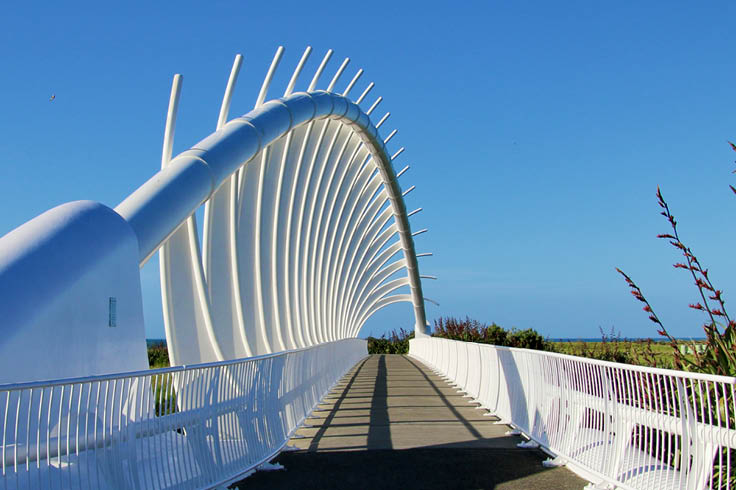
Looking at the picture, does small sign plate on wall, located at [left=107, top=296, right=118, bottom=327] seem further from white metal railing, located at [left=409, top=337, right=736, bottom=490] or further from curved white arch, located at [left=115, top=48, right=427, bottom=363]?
white metal railing, located at [left=409, top=337, right=736, bottom=490]

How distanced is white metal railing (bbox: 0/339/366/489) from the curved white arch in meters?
3.41

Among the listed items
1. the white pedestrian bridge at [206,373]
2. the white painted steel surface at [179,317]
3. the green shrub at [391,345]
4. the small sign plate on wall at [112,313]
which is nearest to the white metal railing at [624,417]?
the white pedestrian bridge at [206,373]

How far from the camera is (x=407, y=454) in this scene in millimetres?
9195

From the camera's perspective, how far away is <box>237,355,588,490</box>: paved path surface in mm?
7672

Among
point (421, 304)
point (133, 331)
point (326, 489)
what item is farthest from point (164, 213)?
point (421, 304)

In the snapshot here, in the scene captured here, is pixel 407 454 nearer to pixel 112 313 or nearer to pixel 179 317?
pixel 112 313

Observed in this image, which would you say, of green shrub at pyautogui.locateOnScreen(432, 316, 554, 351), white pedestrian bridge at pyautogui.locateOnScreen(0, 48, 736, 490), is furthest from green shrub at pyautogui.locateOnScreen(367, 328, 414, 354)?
white pedestrian bridge at pyautogui.locateOnScreen(0, 48, 736, 490)

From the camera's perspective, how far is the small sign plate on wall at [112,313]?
891 centimetres

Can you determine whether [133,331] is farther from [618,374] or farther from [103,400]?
[618,374]

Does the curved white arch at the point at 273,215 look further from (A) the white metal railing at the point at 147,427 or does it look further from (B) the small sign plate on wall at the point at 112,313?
(A) the white metal railing at the point at 147,427

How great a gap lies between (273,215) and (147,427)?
17049mm

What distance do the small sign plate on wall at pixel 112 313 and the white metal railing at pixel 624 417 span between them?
5526 mm

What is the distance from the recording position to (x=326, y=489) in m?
7.33

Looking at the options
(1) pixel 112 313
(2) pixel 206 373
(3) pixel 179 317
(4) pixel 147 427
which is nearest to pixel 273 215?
(3) pixel 179 317
